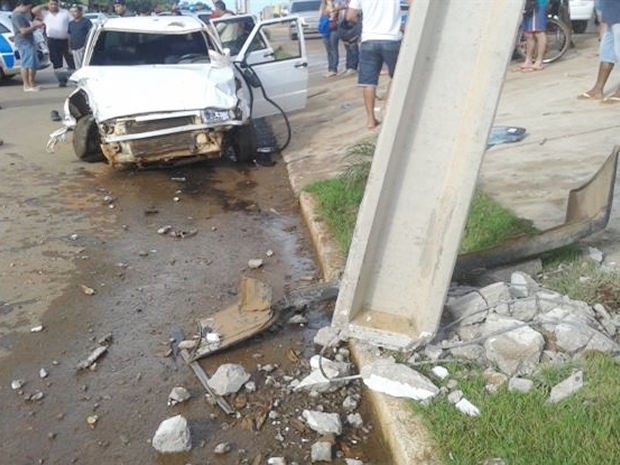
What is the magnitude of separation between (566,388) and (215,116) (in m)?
5.26

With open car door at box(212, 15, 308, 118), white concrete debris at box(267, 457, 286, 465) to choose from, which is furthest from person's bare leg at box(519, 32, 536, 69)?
white concrete debris at box(267, 457, 286, 465)

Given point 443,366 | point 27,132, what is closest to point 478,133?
point 443,366

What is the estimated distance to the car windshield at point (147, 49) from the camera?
8.73m

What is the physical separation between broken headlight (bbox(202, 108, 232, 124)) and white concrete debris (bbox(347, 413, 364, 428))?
4.74 metres

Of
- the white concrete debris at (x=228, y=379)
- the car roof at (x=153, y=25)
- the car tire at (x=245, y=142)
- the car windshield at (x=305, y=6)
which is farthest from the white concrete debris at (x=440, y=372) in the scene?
the car windshield at (x=305, y=6)

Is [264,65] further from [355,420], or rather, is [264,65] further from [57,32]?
[57,32]

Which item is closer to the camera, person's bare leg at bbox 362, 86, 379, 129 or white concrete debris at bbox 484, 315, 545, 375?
white concrete debris at bbox 484, 315, 545, 375

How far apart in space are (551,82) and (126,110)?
6.23 meters

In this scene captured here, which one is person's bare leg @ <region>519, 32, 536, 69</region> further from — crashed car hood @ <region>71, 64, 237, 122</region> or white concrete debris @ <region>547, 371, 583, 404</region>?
white concrete debris @ <region>547, 371, 583, 404</region>

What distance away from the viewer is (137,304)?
15.4ft

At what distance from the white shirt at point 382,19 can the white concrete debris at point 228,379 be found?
5390 millimetres

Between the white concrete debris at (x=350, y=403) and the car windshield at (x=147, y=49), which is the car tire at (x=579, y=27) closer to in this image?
the car windshield at (x=147, y=49)

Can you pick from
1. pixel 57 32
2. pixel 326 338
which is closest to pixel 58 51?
pixel 57 32

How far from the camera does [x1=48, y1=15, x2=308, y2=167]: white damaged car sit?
740 cm
